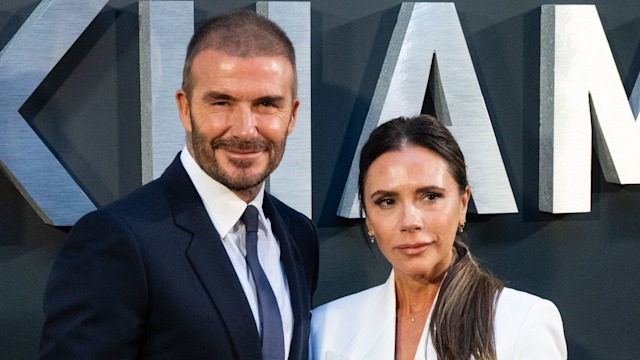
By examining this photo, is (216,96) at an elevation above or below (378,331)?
above

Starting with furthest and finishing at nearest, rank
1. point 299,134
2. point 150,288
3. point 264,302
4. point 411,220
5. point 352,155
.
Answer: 1. point 352,155
2. point 299,134
3. point 411,220
4. point 264,302
5. point 150,288

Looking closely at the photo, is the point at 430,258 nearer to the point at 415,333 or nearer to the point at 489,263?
the point at 415,333

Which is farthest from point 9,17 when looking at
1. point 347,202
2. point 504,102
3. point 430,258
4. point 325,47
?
point 504,102

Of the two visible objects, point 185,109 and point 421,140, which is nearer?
point 185,109

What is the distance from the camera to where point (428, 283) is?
6.91ft

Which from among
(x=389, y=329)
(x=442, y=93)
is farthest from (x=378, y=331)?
(x=442, y=93)

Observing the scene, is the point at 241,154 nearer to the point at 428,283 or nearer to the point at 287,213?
the point at 287,213

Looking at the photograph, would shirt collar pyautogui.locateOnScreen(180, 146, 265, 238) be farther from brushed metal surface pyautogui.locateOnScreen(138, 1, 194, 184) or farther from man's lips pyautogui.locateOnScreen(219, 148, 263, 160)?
brushed metal surface pyautogui.locateOnScreen(138, 1, 194, 184)

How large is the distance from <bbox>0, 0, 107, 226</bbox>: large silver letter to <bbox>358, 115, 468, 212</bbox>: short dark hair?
96 centimetres

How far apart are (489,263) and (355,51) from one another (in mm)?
855

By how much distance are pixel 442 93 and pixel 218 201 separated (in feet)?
3.91

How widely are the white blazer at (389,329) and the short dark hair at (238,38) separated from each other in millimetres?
684

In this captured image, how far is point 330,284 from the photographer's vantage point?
114 inches

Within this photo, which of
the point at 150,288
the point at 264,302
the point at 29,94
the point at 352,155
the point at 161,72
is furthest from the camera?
the point at 352,155
